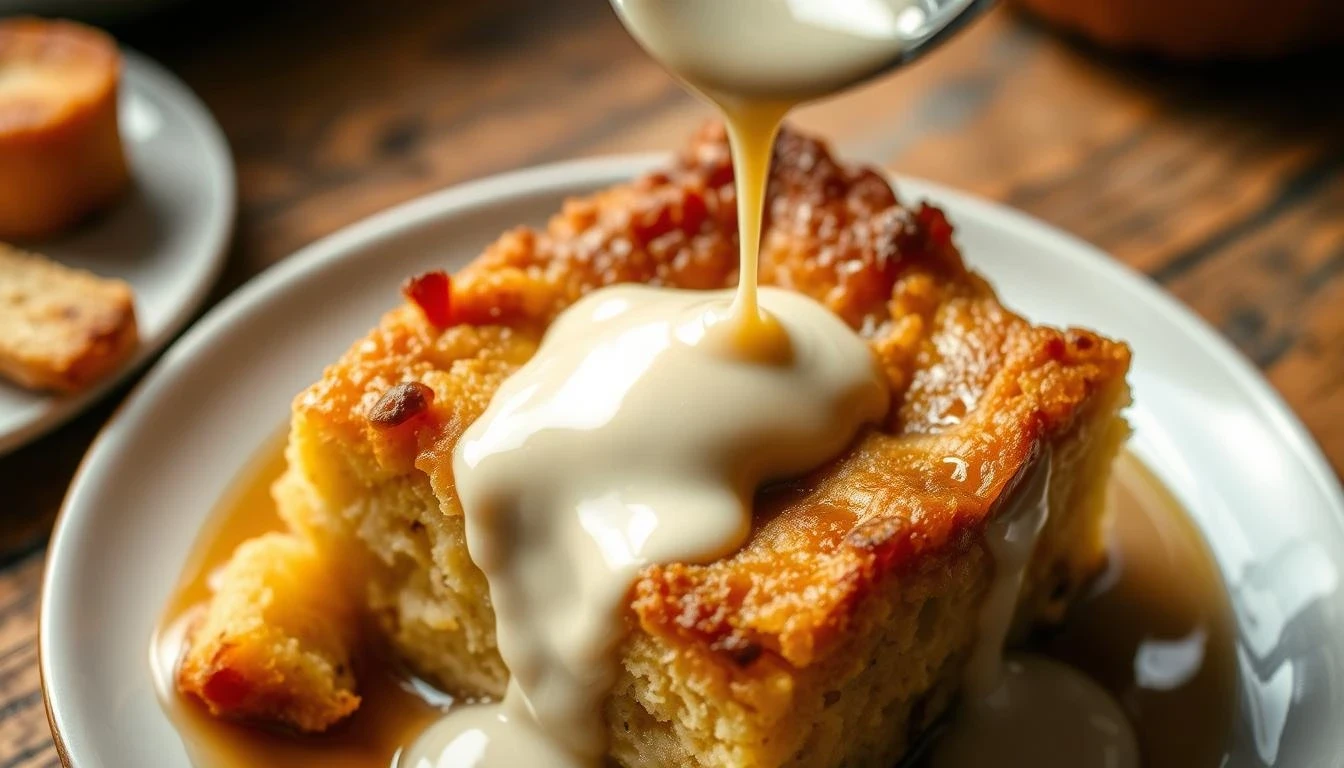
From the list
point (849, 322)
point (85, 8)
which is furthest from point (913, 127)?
point (85, 8)

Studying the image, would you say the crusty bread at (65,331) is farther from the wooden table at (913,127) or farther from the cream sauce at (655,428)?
the cream sauce at (655,428)

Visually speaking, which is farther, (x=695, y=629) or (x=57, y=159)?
(x=57, y=159)

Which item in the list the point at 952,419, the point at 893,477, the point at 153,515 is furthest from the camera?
the point at 153,515

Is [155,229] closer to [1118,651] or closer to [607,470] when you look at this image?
[607,470]

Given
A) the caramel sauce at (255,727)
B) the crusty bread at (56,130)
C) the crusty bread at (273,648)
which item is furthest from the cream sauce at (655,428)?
the crusty bread at (56,130)

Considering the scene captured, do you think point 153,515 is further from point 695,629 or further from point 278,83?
point 278,83

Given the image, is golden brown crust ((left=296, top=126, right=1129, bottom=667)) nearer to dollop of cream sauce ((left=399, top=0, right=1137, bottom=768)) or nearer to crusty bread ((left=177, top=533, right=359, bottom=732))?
dollop of cream sauce ((left=399, top=0, right=1137, bottom=768))

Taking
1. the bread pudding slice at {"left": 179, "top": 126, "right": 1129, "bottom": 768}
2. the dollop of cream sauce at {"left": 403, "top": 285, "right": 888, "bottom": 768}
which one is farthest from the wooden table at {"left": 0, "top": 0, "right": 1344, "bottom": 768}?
the dollop of cream sauce at {"left": 403, "top": 285, "right": 888, "bottom": 768}

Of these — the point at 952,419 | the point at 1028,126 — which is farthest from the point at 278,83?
the point at 952,419
